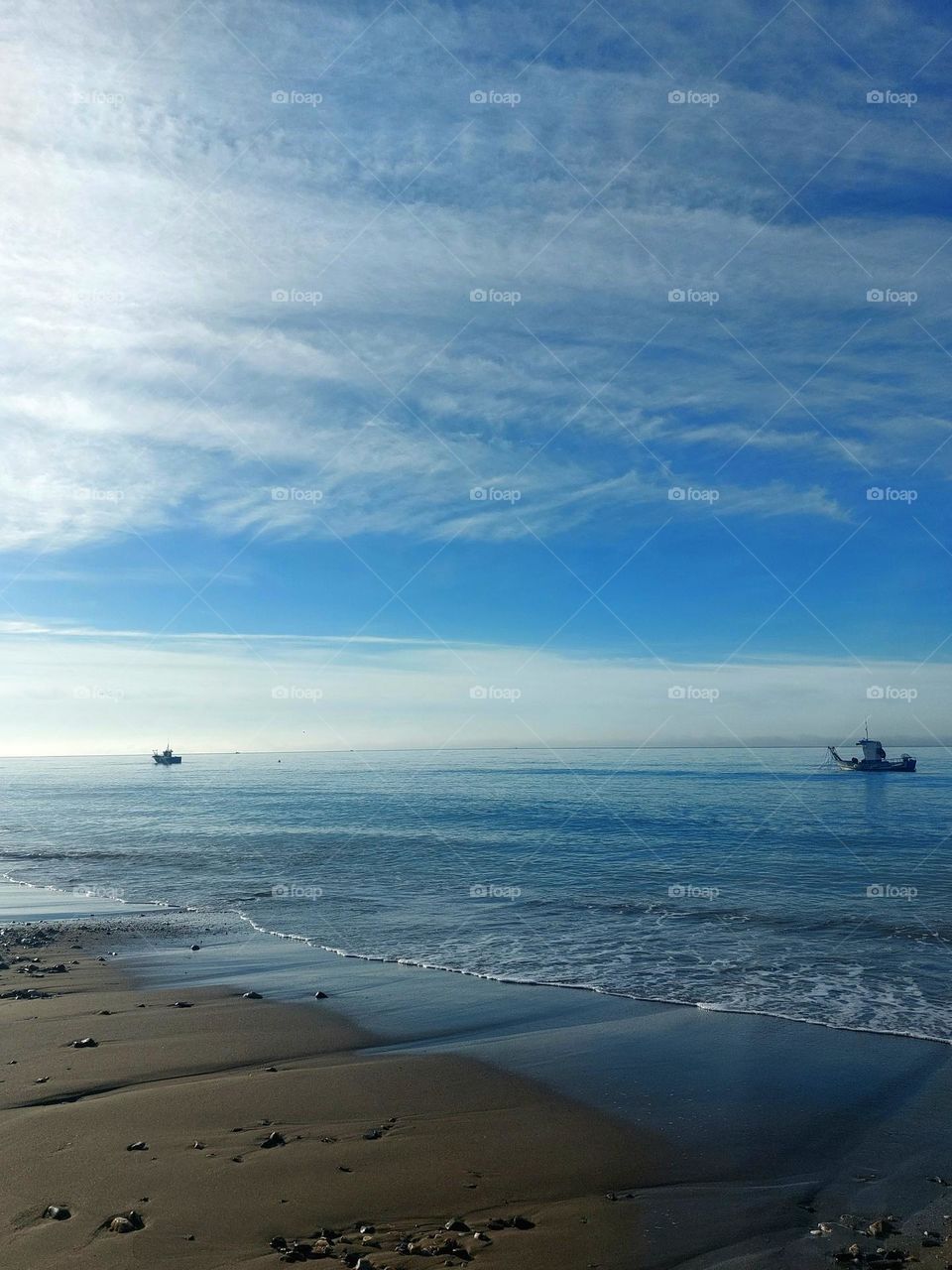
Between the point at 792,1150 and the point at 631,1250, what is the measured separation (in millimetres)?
2636

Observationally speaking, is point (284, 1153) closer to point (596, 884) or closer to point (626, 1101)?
point (626, 1101)

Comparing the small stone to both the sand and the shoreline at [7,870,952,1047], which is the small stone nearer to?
the sand

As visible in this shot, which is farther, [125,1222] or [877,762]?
[877,762]

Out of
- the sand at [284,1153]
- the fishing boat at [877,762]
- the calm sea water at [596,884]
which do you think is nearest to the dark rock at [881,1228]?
the sand at [284,1153]

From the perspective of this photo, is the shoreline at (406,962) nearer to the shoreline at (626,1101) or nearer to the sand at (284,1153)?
the shoreline at (626,1101)

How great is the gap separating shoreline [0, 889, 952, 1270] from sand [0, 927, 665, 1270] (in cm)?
5

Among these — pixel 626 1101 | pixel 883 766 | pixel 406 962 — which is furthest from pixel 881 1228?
pixel 883 766

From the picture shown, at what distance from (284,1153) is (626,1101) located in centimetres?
385

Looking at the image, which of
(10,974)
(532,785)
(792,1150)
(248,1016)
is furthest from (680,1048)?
(532,785)

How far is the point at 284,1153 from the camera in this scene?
7.62 m

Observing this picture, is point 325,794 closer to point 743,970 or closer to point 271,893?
point 271,893

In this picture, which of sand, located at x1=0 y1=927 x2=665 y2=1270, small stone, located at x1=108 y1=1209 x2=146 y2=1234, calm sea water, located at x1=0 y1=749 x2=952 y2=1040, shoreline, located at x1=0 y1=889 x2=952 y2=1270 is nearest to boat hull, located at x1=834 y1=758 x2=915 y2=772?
calm sea water, located at x1=0 y1=749 x2=952 y2=1040

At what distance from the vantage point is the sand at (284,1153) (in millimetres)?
6105

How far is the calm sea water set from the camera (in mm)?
15039
